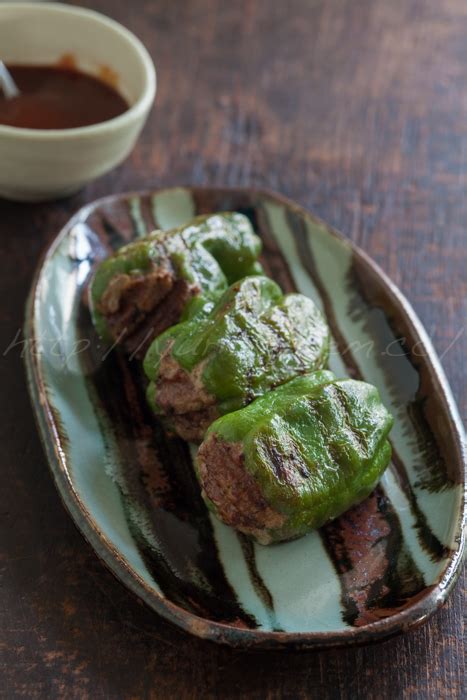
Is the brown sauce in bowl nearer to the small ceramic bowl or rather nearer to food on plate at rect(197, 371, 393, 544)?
the small ceramic bowl

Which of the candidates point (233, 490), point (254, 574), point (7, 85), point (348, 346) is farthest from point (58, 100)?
point (254, 574)

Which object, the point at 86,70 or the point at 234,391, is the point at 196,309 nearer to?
the point at 234,391

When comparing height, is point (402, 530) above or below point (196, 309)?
below

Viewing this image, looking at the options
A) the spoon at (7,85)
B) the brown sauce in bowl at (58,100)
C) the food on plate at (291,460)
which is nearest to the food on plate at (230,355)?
the food on plate at (291,460)

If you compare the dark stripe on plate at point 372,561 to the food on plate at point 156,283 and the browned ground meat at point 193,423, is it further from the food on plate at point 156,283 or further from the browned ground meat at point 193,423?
the food on plate at point 156,283

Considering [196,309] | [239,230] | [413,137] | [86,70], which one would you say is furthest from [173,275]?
[413,137]

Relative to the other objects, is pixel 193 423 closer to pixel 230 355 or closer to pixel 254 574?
pixel 230 355

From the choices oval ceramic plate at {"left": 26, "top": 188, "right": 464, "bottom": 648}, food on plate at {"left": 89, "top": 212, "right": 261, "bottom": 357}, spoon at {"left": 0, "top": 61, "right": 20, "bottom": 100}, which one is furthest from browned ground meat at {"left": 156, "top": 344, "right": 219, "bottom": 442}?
spoon at {"left": 0, "top": 61, "right": 20, "bottom": 100}
